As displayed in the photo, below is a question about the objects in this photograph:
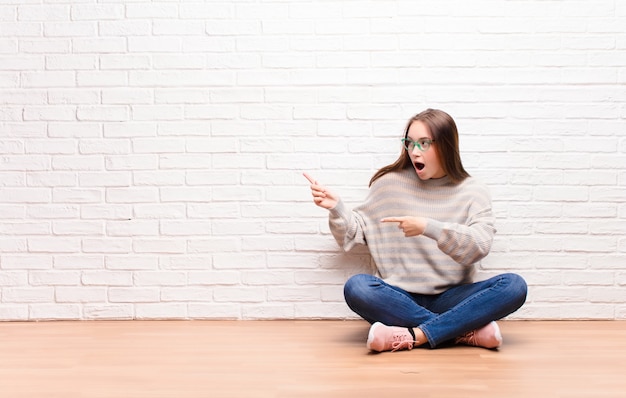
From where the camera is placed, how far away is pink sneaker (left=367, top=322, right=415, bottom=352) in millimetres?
2348

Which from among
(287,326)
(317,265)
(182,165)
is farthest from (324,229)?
(182,165)

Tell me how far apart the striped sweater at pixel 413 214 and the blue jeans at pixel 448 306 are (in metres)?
0.12

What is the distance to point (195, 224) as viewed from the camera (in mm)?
2979

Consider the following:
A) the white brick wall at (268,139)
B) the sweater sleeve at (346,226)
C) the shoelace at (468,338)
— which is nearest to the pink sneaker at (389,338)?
the shoelace at (468,338)

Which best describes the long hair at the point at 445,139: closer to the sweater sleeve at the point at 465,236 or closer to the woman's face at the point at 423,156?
the woman's face at the point at 423,156

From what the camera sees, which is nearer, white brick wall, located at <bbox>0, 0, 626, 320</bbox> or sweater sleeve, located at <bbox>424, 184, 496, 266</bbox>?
sweater sleeve, located at <bbox>424, 184, 496, 266</bbox>

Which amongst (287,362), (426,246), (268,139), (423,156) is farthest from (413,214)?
(287,362)

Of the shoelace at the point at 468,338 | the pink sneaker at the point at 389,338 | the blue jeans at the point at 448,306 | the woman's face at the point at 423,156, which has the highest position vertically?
the woman's face at the point at 423,156

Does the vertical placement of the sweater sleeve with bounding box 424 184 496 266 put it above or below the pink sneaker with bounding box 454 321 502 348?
above

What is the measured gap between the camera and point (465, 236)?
2.52 metres

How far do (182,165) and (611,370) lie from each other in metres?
1.78

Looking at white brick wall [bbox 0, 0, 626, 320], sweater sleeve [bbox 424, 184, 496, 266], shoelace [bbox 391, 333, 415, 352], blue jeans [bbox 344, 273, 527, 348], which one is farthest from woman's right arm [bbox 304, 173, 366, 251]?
shoelace [bbox 391, 333, 415, 352]

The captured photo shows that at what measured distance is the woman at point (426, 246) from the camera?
244 cm

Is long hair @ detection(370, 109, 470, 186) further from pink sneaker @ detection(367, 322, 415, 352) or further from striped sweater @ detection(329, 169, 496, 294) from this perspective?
pink sneaker @ detection(367, 322, 415, 352)
